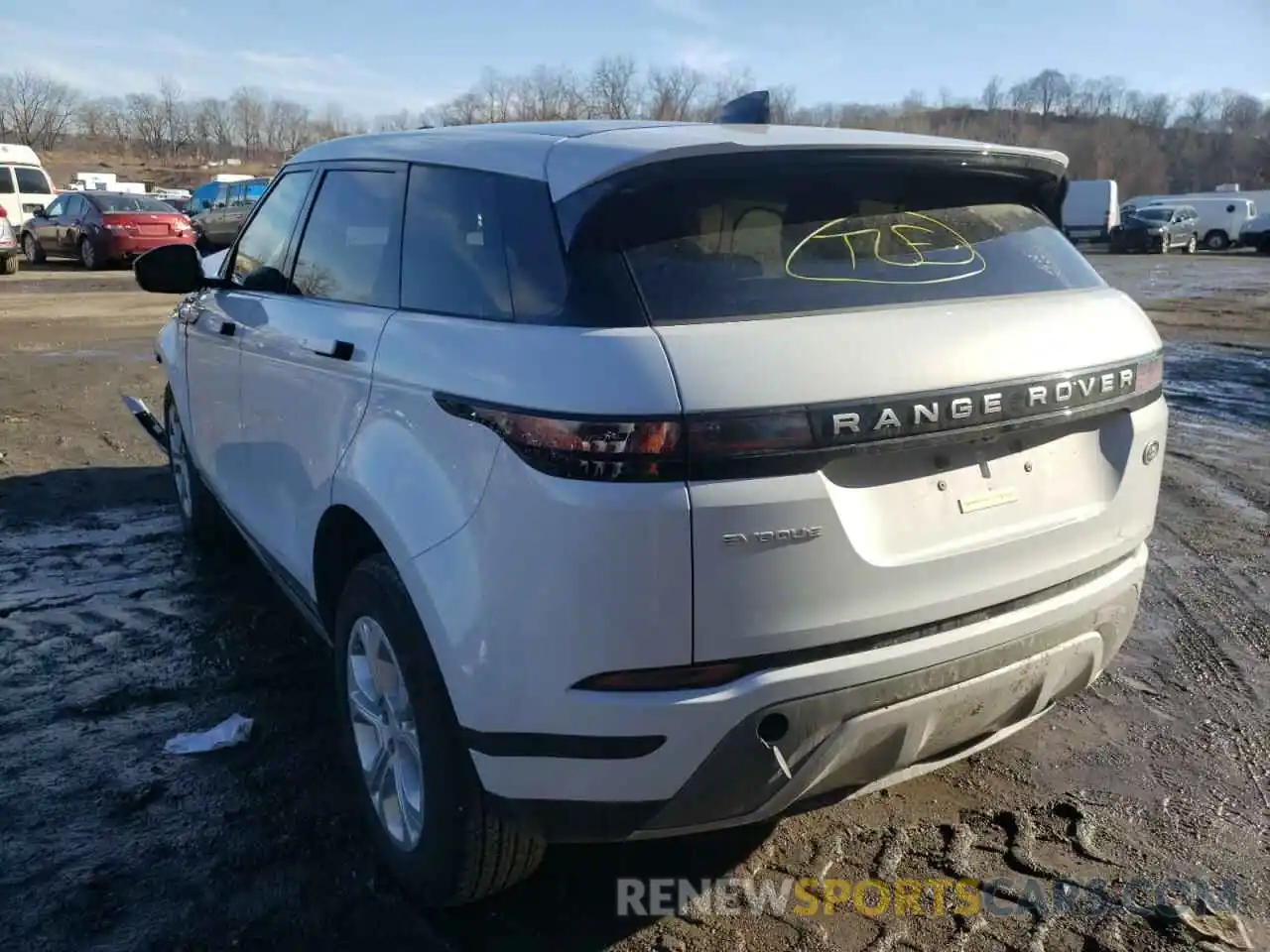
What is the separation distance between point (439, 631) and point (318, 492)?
2.97 ft

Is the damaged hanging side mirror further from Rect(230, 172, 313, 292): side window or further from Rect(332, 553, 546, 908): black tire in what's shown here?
Rect(332, 553, 546, 908): black tire

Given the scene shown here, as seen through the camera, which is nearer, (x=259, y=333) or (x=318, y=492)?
(x=318, y=492)

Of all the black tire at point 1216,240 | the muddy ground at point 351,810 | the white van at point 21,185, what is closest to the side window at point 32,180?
the white van at point 21,185

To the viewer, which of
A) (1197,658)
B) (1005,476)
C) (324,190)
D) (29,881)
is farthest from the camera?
(1197,658)

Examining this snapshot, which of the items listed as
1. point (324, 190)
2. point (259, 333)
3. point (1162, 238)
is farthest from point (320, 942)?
point (1162, 238)

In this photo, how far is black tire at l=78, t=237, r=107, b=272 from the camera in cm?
2316

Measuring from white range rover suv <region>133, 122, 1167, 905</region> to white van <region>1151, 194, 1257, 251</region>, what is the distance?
47.6m

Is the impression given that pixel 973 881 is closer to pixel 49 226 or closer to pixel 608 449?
pixel 608 449

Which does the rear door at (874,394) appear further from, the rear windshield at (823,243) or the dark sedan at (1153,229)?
the dark sedan at (1153,229)

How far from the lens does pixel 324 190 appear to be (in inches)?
141

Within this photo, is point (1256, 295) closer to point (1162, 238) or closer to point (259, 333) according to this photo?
point (1162, 238)

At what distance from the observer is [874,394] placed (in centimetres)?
223

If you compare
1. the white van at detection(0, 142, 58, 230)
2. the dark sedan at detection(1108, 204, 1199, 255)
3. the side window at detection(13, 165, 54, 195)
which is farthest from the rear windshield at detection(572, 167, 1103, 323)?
the dark sedan at detection(1108, 204, 1199, 255)

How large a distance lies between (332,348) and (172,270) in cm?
166
